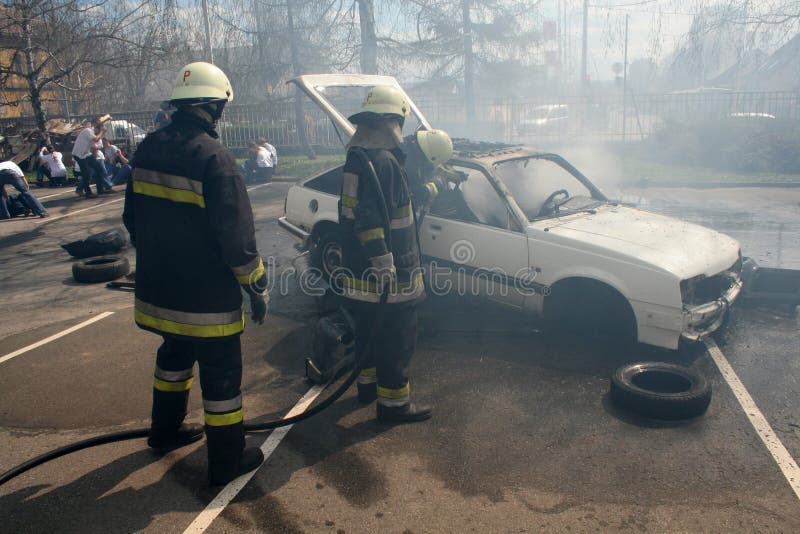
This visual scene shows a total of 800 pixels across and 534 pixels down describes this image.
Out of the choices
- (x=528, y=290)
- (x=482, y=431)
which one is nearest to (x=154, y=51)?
(x=528, y=290)

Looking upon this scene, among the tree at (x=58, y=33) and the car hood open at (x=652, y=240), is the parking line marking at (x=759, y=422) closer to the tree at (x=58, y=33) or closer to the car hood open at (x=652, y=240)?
the car hood open at (x=652, y=240)

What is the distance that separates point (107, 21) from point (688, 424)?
56.7 feet

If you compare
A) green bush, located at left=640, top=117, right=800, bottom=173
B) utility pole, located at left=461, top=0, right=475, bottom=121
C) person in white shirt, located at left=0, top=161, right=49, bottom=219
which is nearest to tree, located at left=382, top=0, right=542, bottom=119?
utility pole, located at left=461, top=0, right=475, bottom=121

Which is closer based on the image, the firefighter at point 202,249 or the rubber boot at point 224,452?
the firefighter at point 202,249

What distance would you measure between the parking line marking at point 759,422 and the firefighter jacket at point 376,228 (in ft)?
7.30

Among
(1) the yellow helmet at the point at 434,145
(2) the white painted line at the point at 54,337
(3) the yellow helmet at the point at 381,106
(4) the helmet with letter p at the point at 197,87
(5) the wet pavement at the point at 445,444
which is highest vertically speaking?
(4) the helmet with letter p at the point at 197,87

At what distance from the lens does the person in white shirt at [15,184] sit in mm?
10898

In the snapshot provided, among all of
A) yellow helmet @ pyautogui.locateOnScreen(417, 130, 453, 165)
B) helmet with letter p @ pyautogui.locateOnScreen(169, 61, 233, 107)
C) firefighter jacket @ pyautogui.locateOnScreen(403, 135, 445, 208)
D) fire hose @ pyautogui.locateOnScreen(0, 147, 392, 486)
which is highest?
helmet with letter p @ pyautogui.locateOnScreen(169, 61, 233, 107)

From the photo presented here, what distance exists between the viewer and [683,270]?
4.54m

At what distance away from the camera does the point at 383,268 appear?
3793mm

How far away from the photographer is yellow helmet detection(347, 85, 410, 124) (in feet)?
13.2

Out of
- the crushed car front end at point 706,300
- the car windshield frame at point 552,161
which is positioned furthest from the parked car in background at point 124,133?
the crushed car front end at point 706,300

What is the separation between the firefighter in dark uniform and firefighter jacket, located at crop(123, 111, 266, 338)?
2.86ft

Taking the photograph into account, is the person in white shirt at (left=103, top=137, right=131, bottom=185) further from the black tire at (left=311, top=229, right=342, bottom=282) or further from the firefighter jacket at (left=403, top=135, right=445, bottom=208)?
the firefighter jacket at (left=403, top=135, right=445, bottom=208)
